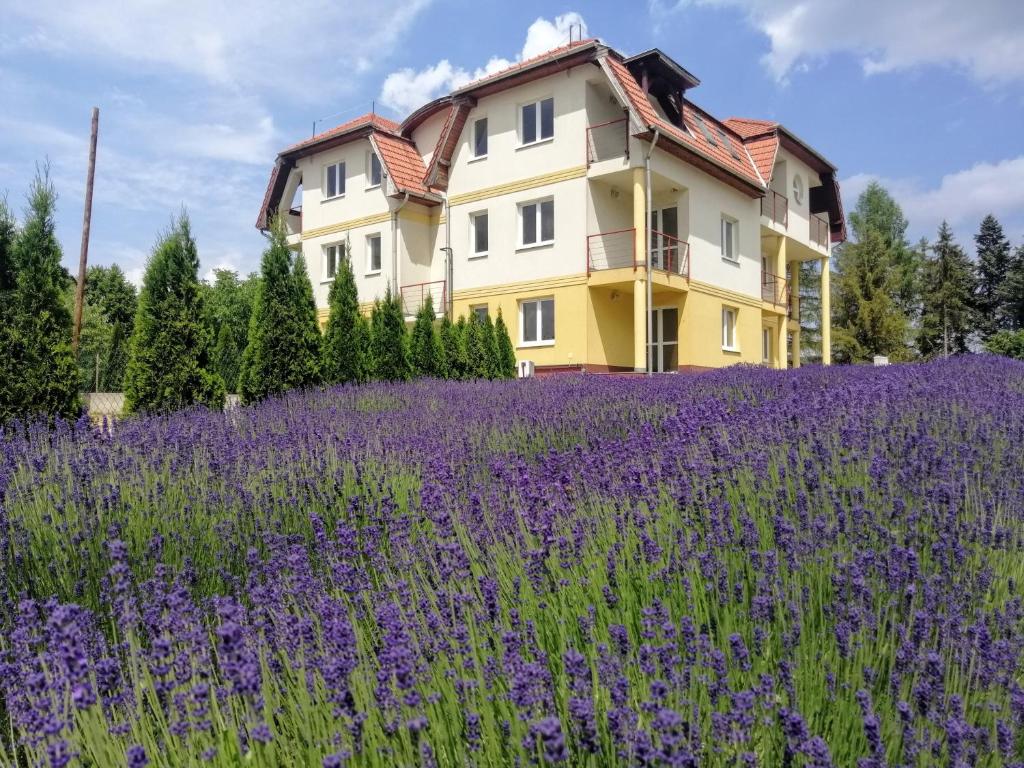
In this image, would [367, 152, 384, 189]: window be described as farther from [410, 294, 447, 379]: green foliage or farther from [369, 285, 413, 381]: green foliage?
[369, 285, 413, 381]: green foliage

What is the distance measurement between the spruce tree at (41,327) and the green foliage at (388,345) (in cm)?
576

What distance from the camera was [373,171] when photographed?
2303 centimetres

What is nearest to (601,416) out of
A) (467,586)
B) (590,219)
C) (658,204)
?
(467,586)

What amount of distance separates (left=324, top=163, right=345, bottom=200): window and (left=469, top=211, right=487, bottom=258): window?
522 centimetres

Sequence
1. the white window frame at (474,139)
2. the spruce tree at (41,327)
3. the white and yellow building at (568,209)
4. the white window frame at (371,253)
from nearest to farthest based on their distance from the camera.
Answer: the spruce tree at (41,327) → the white and yellow building at (568,209) → the white window frame at (474,139) → the white window frame at (371,253)

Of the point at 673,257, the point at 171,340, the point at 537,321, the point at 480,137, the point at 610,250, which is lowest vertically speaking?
the point at 171,340

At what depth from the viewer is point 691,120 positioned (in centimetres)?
2186

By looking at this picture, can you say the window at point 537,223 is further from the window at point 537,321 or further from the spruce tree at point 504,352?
the spruce tree at point 504,352

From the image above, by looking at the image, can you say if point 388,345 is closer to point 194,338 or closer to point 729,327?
point 194,338

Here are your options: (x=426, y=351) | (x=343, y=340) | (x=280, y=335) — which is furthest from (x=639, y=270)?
(x=280, y=335)

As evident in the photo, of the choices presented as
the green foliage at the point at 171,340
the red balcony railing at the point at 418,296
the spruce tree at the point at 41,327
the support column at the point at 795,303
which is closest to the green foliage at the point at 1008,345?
the support column at the point at 795,303

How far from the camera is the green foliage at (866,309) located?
3688cm

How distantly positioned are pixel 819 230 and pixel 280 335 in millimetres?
23526

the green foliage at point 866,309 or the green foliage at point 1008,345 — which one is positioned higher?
the green foliage at point 866,309
